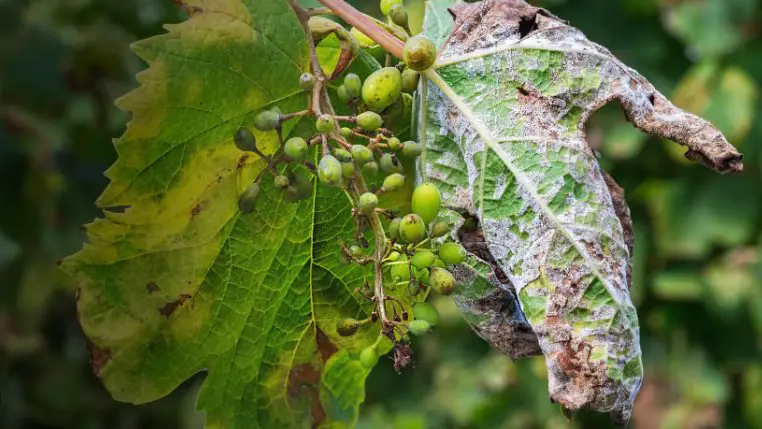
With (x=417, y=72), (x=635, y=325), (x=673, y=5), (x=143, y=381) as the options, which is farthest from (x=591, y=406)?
(x=673, y=5)

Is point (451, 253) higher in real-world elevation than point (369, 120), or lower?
lower

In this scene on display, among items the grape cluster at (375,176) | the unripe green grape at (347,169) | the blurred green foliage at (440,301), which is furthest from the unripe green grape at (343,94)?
the blurred green foliage at (440,301)

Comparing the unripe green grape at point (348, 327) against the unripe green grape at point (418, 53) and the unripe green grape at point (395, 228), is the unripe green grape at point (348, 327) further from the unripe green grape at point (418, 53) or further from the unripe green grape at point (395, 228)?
the unripe green grape at point (418, 53)

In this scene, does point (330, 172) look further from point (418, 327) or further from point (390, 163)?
point (418, 327)

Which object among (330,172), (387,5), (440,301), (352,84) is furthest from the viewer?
(440,301)

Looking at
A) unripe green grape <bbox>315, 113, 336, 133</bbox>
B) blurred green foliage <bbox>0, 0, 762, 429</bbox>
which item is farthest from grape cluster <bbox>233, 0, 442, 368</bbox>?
blurred green foliage <bbox>0, 0, 762, 429</bbox>

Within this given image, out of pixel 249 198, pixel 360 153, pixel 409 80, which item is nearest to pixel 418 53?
pixel 409 80

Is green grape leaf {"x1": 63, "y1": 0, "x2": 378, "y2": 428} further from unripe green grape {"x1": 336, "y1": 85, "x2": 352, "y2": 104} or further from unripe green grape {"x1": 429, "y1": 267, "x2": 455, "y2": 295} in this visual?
unripe green grape {"x1": 429, "y1": 267, "x2": 455, "y2": 295}
